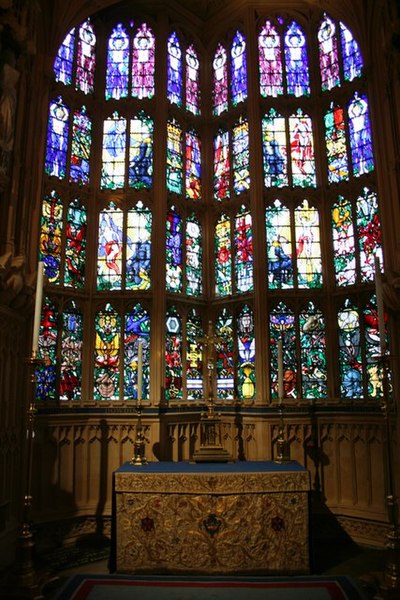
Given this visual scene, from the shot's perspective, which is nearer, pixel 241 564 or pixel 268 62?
pixel 241 564

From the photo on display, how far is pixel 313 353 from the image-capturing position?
9.63 meters

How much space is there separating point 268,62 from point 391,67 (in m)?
3.39

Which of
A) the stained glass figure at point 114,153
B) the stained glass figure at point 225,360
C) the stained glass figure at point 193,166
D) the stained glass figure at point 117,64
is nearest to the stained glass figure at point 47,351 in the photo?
the stained glass figure at point 114,153

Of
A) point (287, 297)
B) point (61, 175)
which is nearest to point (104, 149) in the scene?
point (61, 175)

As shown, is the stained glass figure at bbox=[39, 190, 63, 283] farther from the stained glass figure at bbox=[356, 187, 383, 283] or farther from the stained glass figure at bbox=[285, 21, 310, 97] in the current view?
the stained glass figure at bbox=[356, 187, 383, 283]

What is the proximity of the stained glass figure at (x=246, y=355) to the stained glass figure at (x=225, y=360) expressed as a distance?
0.50 feet

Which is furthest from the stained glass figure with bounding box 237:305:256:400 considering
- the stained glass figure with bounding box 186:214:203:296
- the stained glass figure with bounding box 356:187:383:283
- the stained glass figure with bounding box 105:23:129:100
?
the stained glass figure with bounding box 105:23:129:100

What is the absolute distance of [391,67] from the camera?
8.40m

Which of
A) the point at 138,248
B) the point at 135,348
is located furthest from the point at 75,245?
the point at 135,348

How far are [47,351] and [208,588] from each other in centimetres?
482

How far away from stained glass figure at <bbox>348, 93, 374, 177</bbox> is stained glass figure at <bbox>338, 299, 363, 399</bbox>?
257 cm

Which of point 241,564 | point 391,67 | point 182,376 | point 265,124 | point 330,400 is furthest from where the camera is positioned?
point 265,124

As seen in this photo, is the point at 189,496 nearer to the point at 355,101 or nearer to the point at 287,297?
the point at 287,297

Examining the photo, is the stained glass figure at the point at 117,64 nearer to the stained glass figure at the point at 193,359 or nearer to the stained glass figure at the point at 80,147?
the stained glass figure at the point at 80,147
